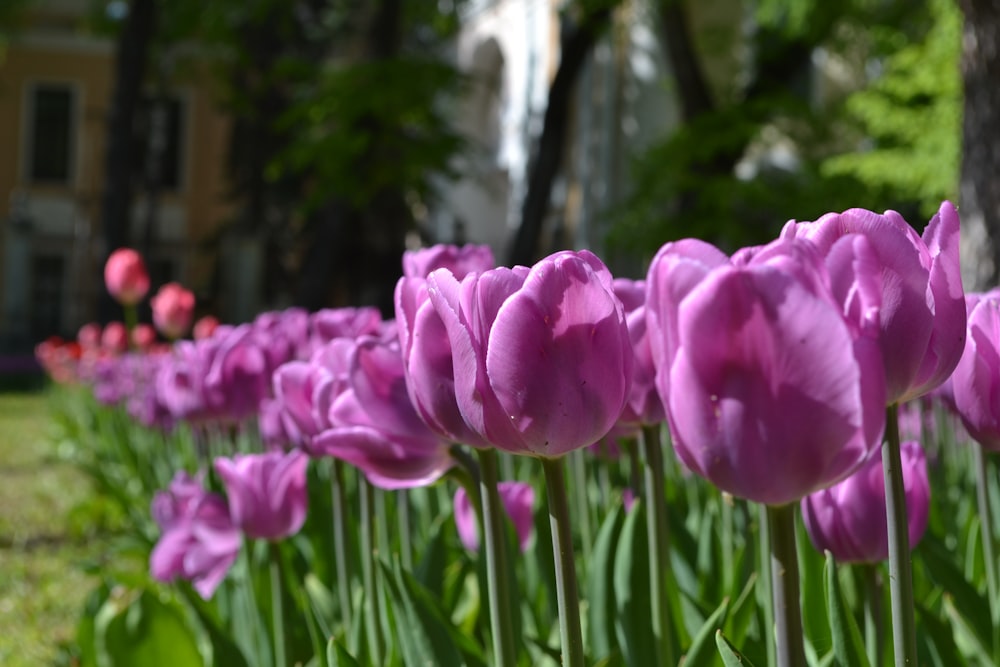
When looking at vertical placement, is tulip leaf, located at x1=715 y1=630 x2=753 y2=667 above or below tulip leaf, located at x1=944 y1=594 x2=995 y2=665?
above

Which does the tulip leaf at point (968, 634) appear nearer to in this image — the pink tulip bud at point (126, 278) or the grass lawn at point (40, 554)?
the grass lawn at point (40, 554)

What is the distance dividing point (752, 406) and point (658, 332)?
8cm

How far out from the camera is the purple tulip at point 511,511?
5.59ft

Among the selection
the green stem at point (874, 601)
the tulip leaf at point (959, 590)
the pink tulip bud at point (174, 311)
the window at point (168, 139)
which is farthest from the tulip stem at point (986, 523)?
the window at point (168, 139)

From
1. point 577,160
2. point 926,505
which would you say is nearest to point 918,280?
point 926,505

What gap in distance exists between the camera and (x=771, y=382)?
2.02ft

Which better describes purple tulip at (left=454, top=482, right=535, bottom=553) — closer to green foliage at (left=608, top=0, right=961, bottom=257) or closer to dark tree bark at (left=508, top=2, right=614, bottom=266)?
green foliage at (left=608, top=0, right=961, bottom=257)

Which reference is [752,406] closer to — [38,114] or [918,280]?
[918,280]

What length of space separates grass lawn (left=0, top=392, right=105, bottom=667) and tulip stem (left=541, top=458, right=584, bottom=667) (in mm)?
2327

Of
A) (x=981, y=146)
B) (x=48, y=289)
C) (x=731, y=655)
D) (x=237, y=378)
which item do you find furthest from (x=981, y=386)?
(x=48, y=289)

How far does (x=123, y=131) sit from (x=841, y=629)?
12.8 meters

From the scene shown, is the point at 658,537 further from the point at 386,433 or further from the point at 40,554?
the point at 40,554

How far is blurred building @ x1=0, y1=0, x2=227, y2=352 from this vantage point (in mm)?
27812

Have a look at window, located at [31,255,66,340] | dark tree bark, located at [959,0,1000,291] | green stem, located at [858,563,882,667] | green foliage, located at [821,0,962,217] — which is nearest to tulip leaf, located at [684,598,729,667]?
green stem, located at [858,563,882,667]
